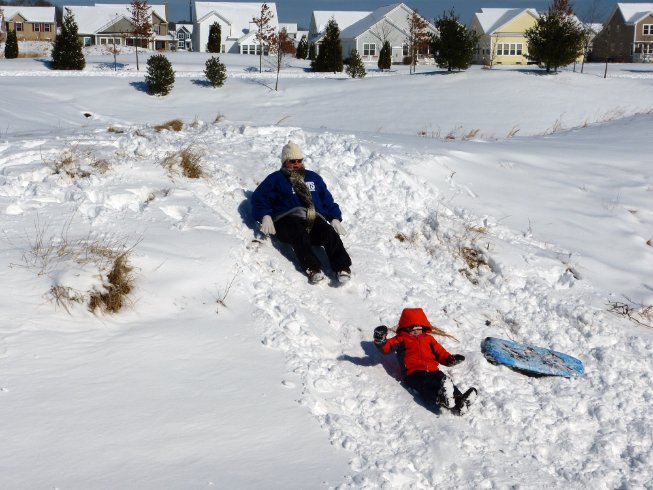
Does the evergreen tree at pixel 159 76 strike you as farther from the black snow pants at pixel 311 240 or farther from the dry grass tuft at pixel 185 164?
the black snow pants at pixel 311 240

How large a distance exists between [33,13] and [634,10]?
6334cm

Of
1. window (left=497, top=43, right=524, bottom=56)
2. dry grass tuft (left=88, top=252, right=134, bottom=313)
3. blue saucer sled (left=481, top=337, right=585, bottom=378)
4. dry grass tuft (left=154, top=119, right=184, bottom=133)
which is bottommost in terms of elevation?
blue saucer sled (left=481, top=337, right=585, bottom=378)

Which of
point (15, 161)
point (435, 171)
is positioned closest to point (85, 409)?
point (15, 161)

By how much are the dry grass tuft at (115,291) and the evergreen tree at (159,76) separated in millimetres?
26456

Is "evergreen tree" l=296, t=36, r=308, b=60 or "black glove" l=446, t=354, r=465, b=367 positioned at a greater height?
"evergreen tree" l=296, t=36, r=308, b=60

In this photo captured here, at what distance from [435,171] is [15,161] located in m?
5.35

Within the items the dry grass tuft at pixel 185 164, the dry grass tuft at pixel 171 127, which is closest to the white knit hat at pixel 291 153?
the dry grass tuft at pixel 185 164

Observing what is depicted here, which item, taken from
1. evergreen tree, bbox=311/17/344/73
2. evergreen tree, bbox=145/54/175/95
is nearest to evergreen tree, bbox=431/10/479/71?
evergreen tree, bbox=311/17/344/73

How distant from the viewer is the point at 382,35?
56062 mm

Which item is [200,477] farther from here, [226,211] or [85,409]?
[226,211]

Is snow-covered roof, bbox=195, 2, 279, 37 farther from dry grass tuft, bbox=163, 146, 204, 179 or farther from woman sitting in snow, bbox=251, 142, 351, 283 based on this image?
woman sitting in snow, bbox=251, 142, 351, 283

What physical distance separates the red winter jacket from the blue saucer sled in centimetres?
54

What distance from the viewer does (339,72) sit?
41.2 meters

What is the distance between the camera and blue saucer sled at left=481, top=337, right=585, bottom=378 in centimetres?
528
